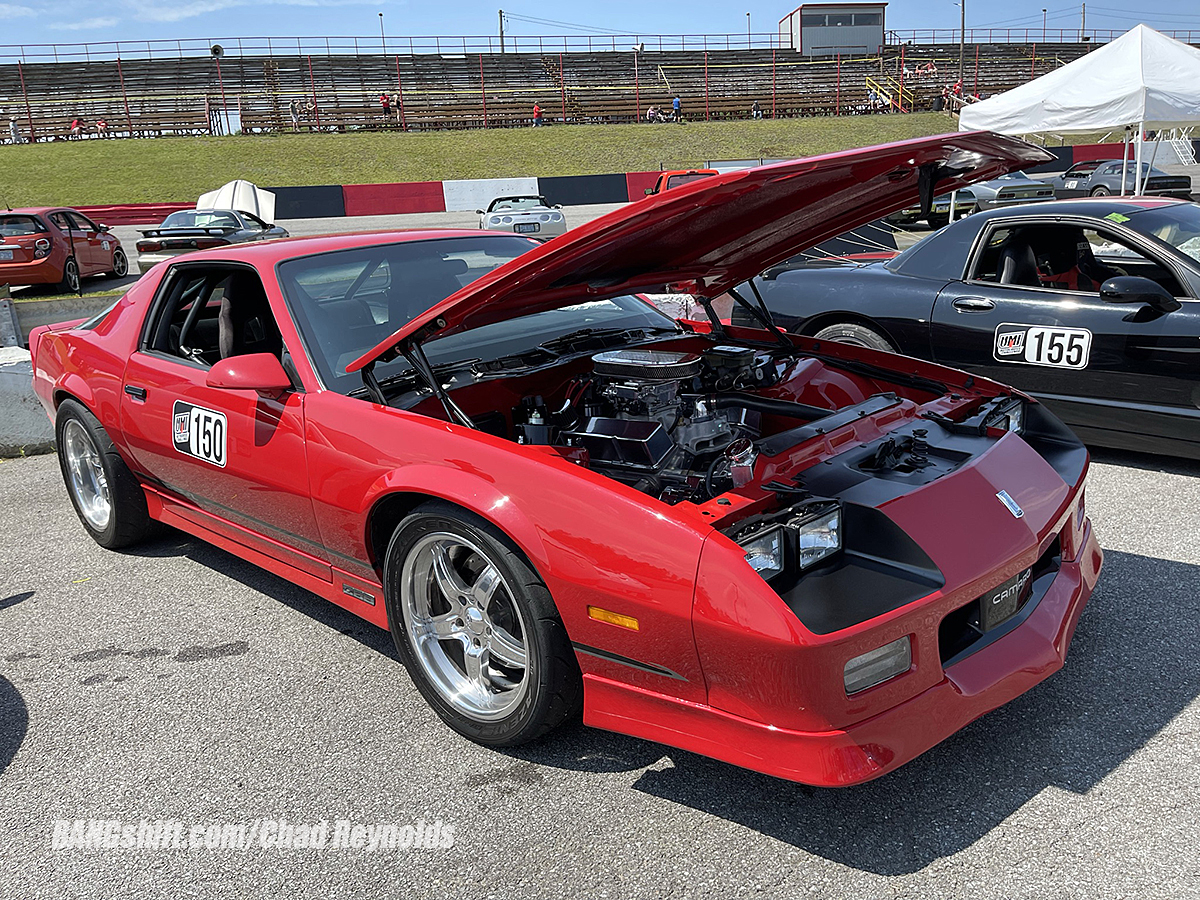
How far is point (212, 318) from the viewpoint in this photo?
416cm

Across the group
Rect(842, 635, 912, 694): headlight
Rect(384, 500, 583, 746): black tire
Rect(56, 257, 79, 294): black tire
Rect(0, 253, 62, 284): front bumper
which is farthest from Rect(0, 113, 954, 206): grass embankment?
Rect(842, 635, 912, 694): headlight

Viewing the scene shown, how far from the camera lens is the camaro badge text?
256 centimetres

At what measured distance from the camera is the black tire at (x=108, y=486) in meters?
4.20

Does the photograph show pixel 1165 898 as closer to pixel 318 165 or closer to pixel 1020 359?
pixel 1020 359

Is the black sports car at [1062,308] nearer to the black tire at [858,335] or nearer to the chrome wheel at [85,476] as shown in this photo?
the black tire at [858,335]

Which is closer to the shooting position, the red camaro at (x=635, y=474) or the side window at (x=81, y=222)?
the red camaro at (x=635, y=474)

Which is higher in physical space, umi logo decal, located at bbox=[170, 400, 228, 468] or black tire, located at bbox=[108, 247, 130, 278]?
black tire, located at bbox=[108, 247, 130, 278]

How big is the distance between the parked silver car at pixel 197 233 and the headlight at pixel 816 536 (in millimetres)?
14320

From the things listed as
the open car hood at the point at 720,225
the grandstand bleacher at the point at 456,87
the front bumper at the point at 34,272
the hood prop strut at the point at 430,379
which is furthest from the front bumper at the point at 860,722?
the grandstand bleacher at the point at 456,87

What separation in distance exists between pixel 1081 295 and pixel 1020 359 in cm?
44

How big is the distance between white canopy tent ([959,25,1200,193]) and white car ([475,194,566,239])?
8.65m

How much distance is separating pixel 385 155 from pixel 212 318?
3394 cm

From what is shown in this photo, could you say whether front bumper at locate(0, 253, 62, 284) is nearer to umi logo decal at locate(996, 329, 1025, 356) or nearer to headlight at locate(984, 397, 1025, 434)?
umi logo decal at locate(996, 329, 1025, 356)

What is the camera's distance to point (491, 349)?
3.42 metres
